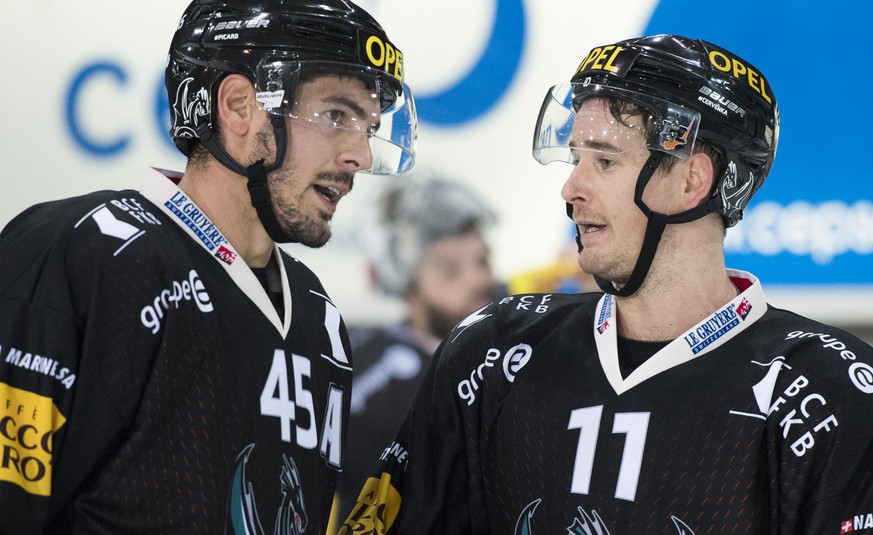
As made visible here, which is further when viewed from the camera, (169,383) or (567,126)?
(567,126)

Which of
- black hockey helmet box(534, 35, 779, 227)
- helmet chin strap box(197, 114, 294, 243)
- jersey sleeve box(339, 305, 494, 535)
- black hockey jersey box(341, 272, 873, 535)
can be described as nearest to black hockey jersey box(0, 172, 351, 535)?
helmet chin strap box(197, 114, 294, 243)

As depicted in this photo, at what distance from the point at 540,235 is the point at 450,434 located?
1751mm

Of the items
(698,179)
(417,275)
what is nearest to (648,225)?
(698,179)

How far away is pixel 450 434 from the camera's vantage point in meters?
2.39

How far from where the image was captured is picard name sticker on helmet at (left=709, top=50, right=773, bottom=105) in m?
2.39

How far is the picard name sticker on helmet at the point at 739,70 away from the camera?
2.39 meters

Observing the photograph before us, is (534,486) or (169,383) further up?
(169,383)

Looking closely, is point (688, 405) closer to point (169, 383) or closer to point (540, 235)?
point (169, 383)

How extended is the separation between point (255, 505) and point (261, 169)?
67cm

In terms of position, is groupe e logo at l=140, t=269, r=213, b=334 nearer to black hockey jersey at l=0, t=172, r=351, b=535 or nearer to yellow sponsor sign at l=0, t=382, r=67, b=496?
black hockey jersey at l=0, t=172, r=351, b=535

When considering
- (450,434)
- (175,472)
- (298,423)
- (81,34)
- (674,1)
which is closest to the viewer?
(175,472)

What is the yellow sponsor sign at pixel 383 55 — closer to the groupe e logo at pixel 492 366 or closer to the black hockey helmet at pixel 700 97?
the black hockey helmet at pixel 700 97

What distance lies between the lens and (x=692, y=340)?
2.28 metres

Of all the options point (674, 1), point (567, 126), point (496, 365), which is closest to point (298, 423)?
point (496, 365)
